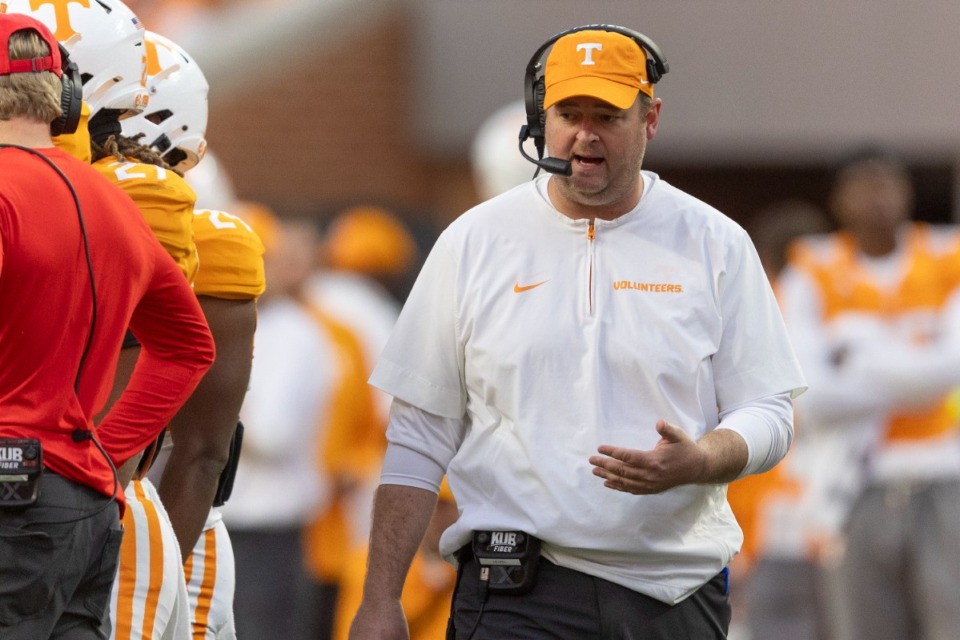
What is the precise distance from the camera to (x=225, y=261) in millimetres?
4934

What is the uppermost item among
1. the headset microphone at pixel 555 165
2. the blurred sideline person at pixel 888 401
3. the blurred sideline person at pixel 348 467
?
the headset microphone at pixel 555 165

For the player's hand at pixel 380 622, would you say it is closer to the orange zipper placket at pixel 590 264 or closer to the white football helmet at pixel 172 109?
the orange zipper placket at pixel 590 264

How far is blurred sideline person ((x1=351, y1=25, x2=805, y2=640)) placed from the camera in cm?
455

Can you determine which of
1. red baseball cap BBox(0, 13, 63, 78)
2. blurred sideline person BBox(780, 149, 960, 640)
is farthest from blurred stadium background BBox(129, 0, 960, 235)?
red baseball cap BBox(0, 13, 63, 78)

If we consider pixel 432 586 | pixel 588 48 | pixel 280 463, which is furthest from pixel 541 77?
pixel 280 463

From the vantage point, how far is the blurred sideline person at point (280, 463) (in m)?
9.75

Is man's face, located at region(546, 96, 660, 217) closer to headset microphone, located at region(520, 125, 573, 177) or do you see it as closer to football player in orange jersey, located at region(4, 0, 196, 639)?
headset microphone, located at region(520, 125, 573, 177)

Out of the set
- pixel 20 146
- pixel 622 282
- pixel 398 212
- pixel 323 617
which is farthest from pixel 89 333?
pixel 398 212

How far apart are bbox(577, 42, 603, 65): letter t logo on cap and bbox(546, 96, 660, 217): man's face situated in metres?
0.10

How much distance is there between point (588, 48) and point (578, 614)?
1.45m

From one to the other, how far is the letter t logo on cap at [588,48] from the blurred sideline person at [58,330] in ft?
4.00

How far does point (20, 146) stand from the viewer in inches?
157

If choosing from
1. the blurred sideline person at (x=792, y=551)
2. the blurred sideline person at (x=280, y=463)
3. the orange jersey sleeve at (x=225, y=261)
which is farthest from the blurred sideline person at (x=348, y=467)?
the orange jersey sleeve at (x=225, y=261)

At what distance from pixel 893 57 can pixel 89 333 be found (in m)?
13.1
